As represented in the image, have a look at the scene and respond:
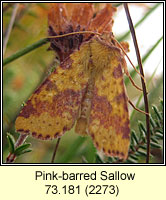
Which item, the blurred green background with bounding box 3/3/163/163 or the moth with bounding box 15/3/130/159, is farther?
the blurred green background with bounding box 3/3/163/163

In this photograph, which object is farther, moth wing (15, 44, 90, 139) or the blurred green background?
the blurred green background

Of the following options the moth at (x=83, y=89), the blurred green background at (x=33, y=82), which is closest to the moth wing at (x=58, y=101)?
the moth at (x=83, y=89)

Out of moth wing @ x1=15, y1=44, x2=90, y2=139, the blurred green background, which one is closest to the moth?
moth wing @ x1=15, y1=44, x2=90, y2=139

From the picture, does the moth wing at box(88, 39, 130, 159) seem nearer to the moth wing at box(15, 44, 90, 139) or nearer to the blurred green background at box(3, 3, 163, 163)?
the moth wing at box(15, 44, 90, 139)

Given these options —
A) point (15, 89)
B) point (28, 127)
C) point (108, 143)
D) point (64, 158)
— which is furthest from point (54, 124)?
point (15, 89)

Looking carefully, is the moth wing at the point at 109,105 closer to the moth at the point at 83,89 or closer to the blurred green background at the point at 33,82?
the moth at the point at 83,89

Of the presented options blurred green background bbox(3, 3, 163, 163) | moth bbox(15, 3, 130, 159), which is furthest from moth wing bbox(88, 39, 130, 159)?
blurred green background bbox(3, 3, 163, 163)

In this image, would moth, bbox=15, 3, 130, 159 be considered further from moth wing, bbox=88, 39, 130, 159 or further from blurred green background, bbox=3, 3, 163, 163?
blurred green background, bbox=3, 3, 163, 163

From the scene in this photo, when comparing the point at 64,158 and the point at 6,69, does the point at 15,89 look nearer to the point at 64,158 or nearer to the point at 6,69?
the point at 6,69
